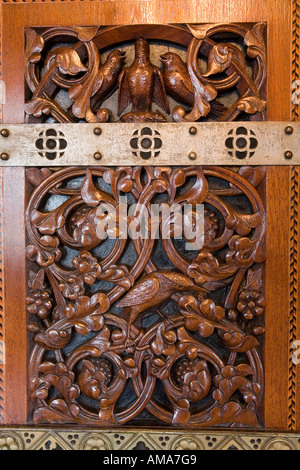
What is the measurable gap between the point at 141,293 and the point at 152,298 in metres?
0.03

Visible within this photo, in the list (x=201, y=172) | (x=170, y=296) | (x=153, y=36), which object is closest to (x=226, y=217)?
(x=201, y=172)

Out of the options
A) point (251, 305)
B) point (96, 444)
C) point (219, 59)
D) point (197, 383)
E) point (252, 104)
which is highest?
point (219, 59)

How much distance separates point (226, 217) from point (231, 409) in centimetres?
43

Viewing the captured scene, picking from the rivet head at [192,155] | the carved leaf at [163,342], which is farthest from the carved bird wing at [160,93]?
the carved leaf at [163,342]

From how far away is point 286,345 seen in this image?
1.01 meters

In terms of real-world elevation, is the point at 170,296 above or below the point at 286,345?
above

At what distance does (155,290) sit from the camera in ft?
3.33

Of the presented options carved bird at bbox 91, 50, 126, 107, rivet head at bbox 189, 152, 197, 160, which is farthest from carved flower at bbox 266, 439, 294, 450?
carved bird at bbox 91, 50, 126, 107

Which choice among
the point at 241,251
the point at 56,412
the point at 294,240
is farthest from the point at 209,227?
the point at 56,412

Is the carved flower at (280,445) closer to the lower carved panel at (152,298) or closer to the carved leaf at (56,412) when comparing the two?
the lower carved panel at (152,298)

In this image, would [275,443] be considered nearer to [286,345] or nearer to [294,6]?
[286,345]

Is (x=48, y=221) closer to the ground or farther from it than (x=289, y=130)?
closer to the ground

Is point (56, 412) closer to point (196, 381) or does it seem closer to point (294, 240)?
point (196, 381)
